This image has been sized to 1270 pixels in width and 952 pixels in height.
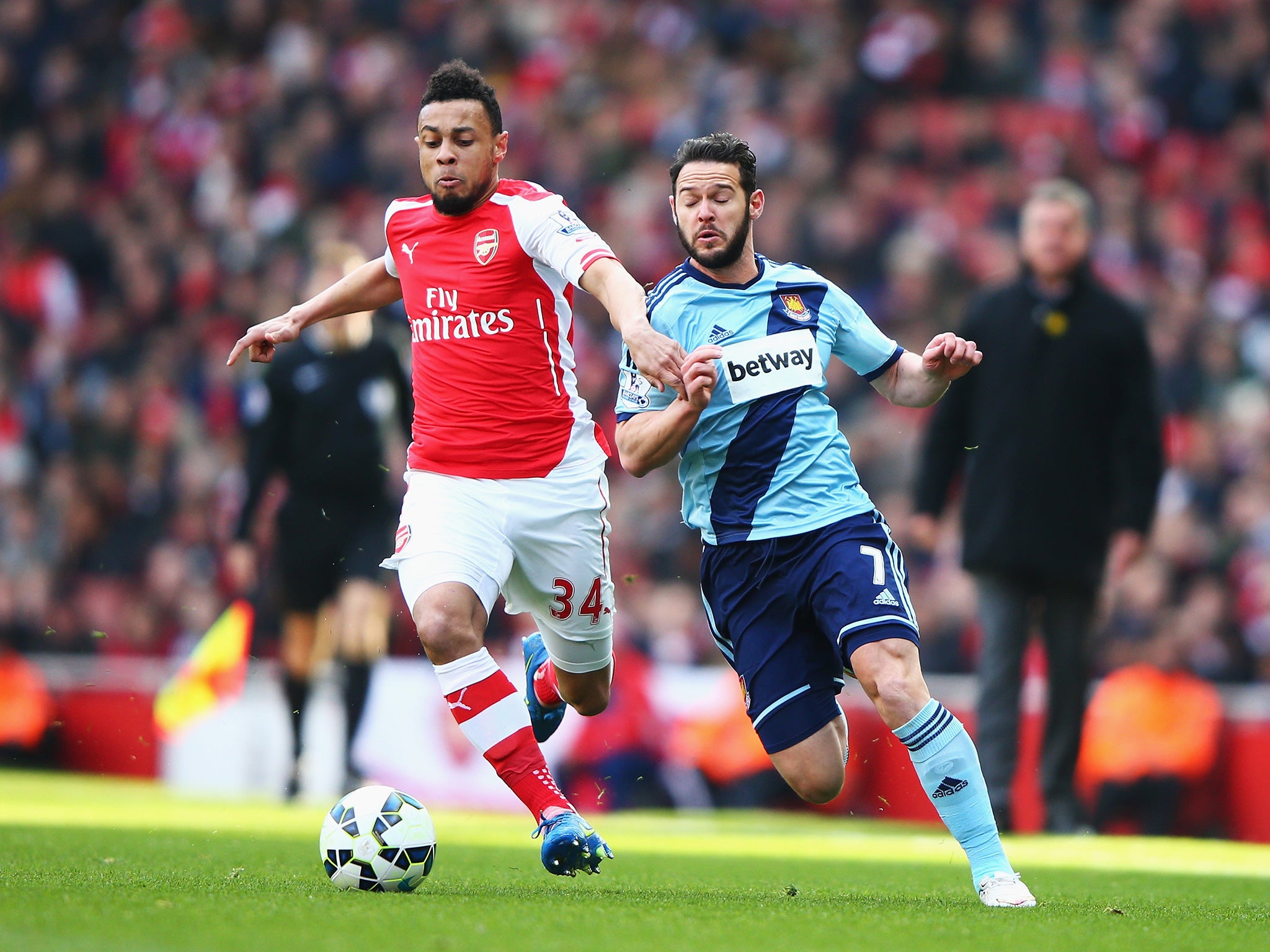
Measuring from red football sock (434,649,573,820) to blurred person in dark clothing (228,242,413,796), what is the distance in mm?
3930

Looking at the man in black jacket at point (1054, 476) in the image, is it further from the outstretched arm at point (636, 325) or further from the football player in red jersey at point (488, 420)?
the outstretched arm at point (636, 325)

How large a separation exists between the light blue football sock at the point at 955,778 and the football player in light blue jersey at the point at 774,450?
237 millimetres

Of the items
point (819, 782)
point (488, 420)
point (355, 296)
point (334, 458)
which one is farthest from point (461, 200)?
point (334, 458)

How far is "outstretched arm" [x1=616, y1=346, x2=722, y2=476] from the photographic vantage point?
15.7 feet

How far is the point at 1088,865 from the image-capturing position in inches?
263

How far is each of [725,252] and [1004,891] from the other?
2065 millimetres

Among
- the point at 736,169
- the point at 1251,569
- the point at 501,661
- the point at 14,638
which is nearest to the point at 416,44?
the point at 14,638

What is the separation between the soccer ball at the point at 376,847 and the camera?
203 inches

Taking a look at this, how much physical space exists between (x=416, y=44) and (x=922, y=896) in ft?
46.6

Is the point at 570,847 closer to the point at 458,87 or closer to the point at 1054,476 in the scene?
the point at 458,87

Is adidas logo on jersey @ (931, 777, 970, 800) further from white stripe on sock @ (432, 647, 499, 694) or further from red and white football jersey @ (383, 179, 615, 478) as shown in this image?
red and white football jersey @ (383, 179, 615, 478)

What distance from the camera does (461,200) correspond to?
5.74m

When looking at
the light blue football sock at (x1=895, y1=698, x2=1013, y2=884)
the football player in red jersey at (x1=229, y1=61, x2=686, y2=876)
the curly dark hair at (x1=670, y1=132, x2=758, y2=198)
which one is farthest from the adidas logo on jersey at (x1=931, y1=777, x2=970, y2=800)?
the curly dark hair at (x1=670, y1=132, x2=758, y2=198)

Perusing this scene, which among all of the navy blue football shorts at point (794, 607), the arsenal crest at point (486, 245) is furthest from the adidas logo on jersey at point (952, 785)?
the arsenal crest at point (486, 245)
